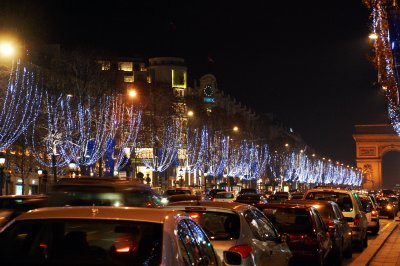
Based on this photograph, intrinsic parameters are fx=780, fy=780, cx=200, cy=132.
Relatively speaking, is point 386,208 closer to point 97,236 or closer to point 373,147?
point 97,236

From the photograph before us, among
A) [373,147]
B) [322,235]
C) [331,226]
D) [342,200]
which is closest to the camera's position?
[322,235]

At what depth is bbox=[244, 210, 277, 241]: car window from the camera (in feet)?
35.7

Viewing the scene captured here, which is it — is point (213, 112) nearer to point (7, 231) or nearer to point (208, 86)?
point (208, 86)

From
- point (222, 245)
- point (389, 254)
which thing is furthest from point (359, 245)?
point (222, 245)

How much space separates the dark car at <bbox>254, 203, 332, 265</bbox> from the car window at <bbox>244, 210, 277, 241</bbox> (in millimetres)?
3349

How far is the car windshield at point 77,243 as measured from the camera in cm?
632

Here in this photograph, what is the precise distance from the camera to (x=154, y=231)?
643cm

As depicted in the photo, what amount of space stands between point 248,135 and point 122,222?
103m

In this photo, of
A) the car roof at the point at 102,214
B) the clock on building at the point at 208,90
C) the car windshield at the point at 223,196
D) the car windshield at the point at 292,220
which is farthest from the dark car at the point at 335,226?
the clock on building at the point at 208,90

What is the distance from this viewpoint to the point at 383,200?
165ft

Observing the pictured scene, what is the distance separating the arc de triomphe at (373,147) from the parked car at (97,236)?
539 ft

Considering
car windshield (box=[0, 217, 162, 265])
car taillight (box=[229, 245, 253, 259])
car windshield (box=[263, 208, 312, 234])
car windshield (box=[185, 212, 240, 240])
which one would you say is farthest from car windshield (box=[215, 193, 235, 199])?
car windshield (box=[0, 217, 162, 265])

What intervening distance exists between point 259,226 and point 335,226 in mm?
7470

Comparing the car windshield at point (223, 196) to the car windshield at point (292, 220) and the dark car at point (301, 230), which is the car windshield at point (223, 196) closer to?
the dark car at point (301, 230)
